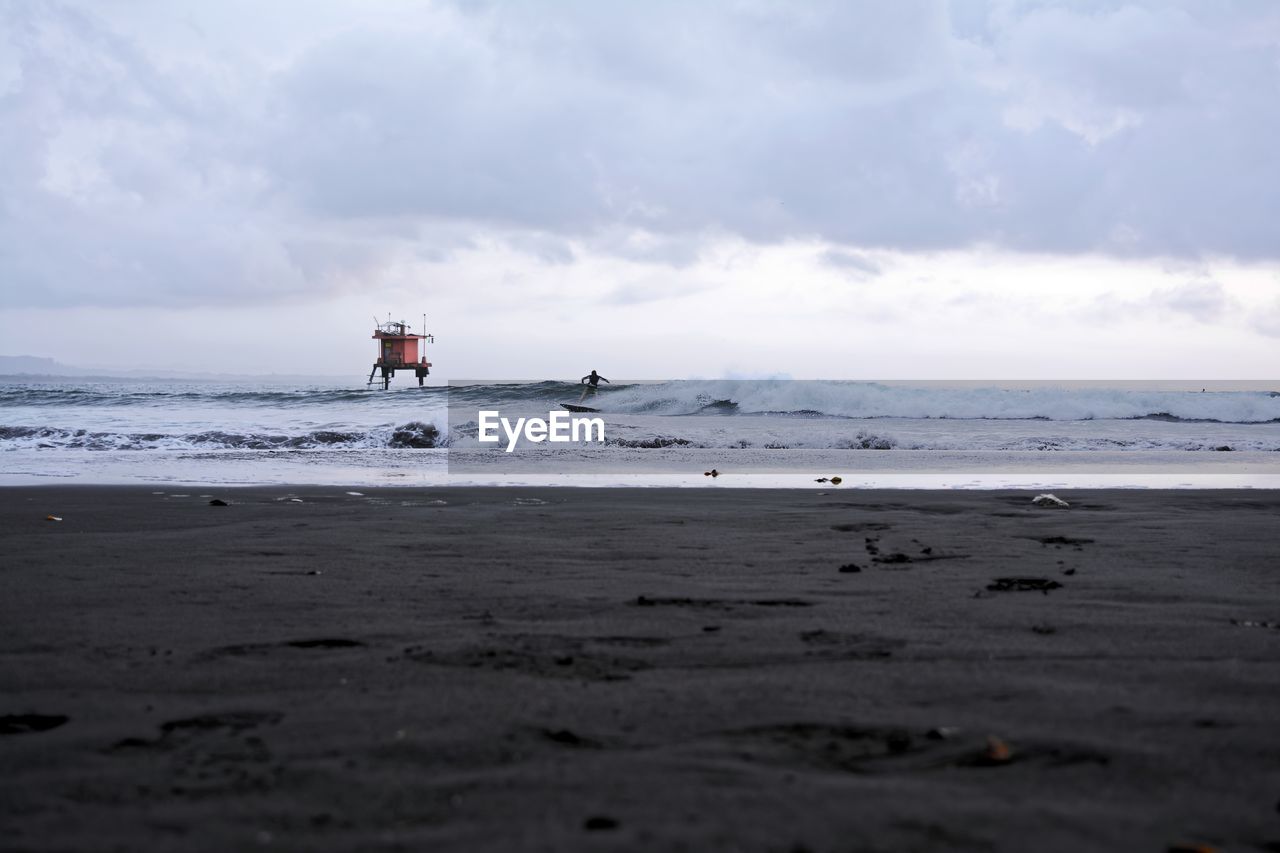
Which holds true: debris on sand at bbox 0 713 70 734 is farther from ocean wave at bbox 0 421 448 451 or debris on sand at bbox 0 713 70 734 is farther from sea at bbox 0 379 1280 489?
ocean wave at bbox 0 421 448 451

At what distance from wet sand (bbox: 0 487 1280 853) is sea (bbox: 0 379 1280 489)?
194 inches

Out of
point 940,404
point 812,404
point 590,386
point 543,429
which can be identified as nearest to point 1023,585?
point 543,429

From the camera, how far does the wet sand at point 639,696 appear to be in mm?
1725

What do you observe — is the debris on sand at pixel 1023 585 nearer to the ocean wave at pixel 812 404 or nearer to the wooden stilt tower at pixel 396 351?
the ocean wave at pixel 812 404

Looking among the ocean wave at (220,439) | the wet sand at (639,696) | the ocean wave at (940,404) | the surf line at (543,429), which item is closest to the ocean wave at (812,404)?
the ocean wave at (940,404)

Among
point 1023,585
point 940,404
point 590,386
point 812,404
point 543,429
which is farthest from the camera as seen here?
point 590,386

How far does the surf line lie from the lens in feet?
56.7

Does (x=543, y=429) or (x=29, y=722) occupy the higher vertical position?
(x=543, y=429)

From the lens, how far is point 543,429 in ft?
65.5

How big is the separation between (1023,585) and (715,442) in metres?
12.7

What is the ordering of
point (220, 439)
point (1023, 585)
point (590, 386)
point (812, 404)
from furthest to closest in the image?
point (590, 386), point (812, 404), point (220, 439), point (1023, 585)

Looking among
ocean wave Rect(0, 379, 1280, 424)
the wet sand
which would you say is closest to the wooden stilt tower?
ocean wave Rect(0, 379, 1280, 424)

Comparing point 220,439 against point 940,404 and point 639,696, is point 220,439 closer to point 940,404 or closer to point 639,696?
point 639,696

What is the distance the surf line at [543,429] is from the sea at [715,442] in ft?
1.22
